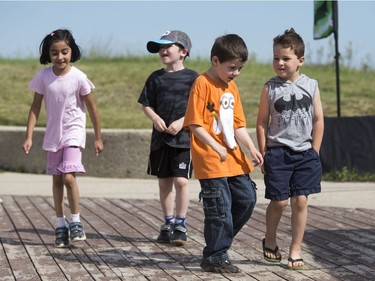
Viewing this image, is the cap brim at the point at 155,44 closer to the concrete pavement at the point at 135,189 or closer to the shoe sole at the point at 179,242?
the shoe sole at the point at 179,242

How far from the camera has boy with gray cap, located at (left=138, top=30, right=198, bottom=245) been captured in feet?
21.4

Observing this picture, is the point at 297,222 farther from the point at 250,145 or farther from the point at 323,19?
the point at 323,19

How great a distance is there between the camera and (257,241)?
6605 mm

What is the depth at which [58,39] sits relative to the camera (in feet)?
21.7

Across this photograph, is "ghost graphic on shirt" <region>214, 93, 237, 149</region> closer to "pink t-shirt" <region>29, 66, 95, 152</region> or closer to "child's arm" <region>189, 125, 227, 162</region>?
"child's arm" <region>189, 125, 227, 162</region>

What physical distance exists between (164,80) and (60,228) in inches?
53.8

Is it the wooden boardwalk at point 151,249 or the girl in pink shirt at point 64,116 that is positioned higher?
the girl in pink shirt at point 64,116

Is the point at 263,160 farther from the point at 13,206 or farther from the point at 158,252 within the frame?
the point at 13,206

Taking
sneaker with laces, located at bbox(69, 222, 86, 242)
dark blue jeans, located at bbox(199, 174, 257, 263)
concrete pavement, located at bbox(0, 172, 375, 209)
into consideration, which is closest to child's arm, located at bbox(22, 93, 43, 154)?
sneaker with laces, located at bbox(69, 222, 86, 242)

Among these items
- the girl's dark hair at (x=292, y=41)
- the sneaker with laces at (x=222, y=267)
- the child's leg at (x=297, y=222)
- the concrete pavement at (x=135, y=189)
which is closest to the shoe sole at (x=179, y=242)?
the sneaker with laces at (x=222, y=267)

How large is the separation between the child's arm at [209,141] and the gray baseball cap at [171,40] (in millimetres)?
1321

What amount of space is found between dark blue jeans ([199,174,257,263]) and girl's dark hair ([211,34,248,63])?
764 mm

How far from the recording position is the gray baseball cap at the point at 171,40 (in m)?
6.53

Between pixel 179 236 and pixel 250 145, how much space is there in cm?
132
